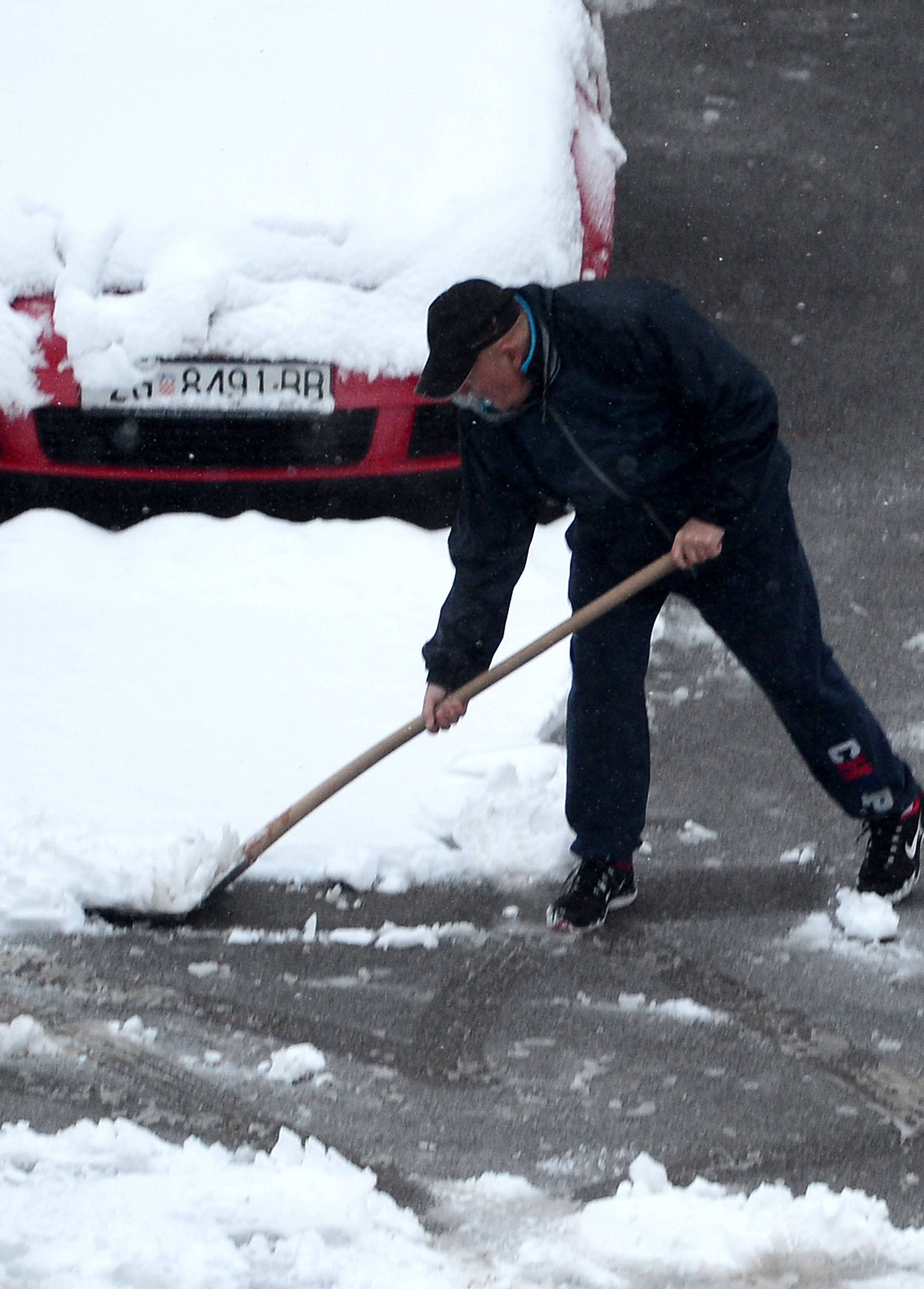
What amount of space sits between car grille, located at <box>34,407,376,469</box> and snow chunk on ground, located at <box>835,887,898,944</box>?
2.06 metres

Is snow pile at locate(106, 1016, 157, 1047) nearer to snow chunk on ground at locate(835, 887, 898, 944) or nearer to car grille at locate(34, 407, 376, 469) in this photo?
snow chunk on ground at locate(835, 887, 898, 944)

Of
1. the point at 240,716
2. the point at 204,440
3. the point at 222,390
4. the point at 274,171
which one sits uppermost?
the point at 274,171

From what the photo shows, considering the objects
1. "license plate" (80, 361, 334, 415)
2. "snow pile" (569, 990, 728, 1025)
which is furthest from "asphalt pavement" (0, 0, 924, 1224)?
"license plate" (80, 361, 334, 415)

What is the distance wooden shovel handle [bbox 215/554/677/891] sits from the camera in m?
3.27

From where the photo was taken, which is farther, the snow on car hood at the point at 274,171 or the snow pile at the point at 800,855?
the snow on car hood at the point at 274,171

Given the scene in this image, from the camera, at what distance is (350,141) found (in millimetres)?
5141

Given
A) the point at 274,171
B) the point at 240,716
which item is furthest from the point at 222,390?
the point at 240,716

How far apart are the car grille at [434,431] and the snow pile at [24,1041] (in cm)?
233

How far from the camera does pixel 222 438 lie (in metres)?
4.83

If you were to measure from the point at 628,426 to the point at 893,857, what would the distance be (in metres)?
1.10

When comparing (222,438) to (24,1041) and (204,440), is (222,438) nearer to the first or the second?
(204,440)

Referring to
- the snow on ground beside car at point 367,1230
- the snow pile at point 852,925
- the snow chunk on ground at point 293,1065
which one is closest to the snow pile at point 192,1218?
the snow on ground beside car at point 367,1230

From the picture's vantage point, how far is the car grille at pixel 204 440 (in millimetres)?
4789

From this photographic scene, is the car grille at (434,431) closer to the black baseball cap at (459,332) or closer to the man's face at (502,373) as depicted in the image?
the man's face at (502,373)
